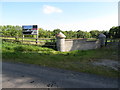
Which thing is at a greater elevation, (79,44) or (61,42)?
(61,42)

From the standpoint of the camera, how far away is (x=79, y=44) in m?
11.8

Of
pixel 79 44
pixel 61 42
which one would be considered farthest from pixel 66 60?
pixel 79 44

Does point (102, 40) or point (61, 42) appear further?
point (102, 40)

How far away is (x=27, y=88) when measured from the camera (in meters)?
2.70

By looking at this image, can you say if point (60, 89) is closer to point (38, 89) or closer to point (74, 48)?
point (38, 89)

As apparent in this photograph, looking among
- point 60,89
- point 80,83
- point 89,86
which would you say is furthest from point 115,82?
point 60,89

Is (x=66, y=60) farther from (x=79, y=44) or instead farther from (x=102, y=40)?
(x=102, y=40)

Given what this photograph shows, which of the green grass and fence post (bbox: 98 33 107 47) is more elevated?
fence post (bbox: 98 33 107 47)

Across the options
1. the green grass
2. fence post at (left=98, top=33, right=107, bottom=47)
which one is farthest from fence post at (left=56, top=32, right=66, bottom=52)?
fence post at (left=98, top=33, right=107, bottom=47)

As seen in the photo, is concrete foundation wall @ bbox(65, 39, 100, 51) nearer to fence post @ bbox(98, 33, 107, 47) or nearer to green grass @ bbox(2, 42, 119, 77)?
fence post @ bbox(98, 33, 107, 47)

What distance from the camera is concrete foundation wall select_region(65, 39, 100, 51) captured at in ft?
36.3

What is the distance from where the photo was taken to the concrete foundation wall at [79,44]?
36.3 ft

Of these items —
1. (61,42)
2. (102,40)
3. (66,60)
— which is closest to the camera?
(66,60)

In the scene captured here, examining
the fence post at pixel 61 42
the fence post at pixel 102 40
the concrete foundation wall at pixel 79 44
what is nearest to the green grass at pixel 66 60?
the fence post at pixel 61 42
